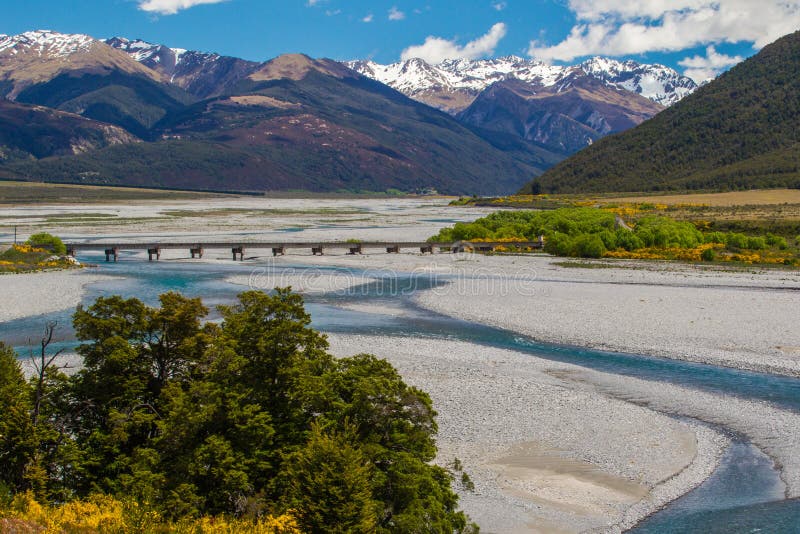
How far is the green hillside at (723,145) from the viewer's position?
517ft

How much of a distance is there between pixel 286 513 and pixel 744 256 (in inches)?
2330

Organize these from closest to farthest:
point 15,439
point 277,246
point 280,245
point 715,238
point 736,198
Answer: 1. point 15,439
2. point 277,246
3. point 280,245
4. point 715,238
5. point 736,198

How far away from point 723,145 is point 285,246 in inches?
5322

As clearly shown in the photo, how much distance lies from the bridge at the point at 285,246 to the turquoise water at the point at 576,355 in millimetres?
3190

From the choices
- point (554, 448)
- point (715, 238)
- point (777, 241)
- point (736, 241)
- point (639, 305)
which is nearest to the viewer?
point (554, 448)

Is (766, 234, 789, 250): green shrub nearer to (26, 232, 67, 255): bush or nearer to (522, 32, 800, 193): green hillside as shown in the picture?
(26, 232, 67, 255): bush

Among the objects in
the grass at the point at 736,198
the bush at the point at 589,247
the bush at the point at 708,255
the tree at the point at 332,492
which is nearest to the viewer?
the tree at the point at 332,492

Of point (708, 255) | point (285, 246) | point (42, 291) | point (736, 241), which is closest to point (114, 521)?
point (42, 291)

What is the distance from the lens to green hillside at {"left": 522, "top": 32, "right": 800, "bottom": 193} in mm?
157625

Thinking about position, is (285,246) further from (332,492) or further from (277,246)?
(332,492)

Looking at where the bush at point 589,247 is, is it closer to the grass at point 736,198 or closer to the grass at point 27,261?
the grass at point 27,261

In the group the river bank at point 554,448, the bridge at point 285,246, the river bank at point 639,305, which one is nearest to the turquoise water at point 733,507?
the river bank at point 554,448

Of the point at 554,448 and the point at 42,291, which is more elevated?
the point at 42,291

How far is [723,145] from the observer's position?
174 m
